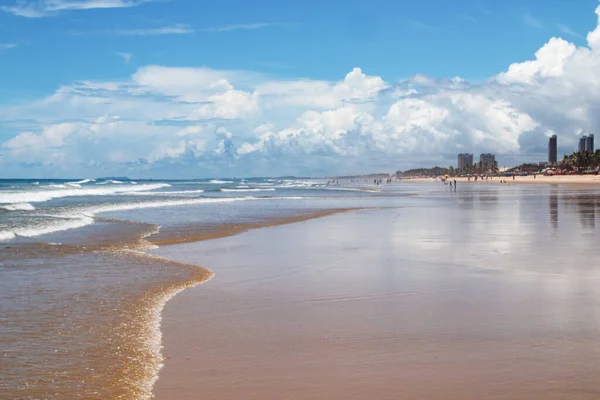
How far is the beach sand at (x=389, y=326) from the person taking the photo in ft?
19.0

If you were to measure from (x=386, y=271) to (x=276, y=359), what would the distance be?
6294 mm

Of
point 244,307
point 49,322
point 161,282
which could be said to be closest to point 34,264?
point 161,282

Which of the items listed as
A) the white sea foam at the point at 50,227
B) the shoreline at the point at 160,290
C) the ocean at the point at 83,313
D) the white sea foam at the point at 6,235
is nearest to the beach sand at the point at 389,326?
the shoreline at the point at 160,290

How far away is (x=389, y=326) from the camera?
7.90m

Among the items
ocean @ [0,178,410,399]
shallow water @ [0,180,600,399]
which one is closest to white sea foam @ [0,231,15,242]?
shallow water @ [0,180,600,399]

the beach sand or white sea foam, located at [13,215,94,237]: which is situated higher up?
white sea foam, located at [13,215,94,237]

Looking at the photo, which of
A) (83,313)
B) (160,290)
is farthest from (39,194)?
(83,313)

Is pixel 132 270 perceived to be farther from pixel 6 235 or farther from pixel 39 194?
pixel 39 194

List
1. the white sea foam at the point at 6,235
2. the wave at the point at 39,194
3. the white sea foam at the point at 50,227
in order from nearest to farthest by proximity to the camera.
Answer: the white sea foam at the point at 6,235 < the white sea foam at the point at 50,227 < the wave at the point at 39,194

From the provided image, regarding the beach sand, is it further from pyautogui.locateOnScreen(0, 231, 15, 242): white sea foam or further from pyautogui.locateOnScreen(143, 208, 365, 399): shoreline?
pyautogui.locateOnScreen(0, 231, 15, 242): white sea foam

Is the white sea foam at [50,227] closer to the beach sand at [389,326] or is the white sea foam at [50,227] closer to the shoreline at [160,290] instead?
the shoreline at [160,290]

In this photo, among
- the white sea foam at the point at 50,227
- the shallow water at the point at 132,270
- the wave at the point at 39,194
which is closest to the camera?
the shallow water at the point at 132,270

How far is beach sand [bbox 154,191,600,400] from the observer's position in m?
5.79

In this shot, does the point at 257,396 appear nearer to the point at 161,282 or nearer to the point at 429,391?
the point at 429,391
